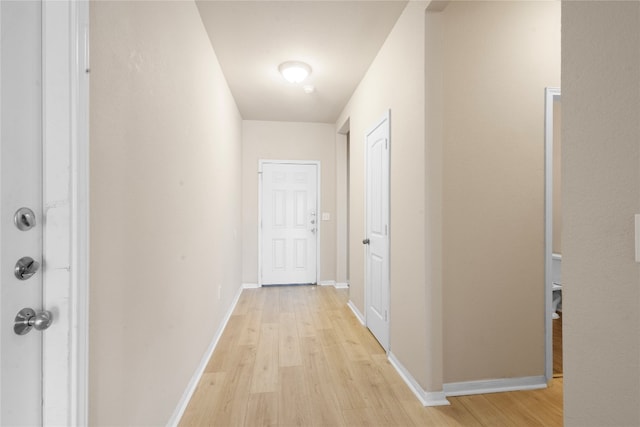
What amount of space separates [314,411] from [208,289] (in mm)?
1256

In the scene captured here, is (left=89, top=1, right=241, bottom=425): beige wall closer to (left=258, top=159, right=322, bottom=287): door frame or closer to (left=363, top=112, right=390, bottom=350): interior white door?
(left=363, top=112, right=390, bottom=350): interior white door

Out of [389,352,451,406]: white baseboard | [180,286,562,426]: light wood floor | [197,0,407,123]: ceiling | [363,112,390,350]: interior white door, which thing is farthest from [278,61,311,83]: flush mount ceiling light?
[389,352,451,406]: white baseboard

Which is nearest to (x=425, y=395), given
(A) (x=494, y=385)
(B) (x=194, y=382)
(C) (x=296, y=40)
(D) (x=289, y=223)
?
(A) (x=494, y=385)

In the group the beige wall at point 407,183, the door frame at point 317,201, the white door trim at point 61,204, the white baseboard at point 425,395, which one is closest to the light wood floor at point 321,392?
the white baseboard at point 425,395

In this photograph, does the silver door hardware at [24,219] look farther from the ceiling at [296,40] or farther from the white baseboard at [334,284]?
the white baseboard at [334,284]

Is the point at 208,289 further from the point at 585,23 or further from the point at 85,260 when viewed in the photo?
the point at 585,23

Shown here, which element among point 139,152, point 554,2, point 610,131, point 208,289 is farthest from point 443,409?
point 554,2

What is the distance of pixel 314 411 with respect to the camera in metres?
1.73

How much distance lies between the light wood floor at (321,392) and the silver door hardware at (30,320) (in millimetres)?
1199

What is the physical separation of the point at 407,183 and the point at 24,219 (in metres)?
1.93

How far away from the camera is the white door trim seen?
2.68 feet

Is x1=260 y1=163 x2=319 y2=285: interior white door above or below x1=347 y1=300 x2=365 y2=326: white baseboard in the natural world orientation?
above

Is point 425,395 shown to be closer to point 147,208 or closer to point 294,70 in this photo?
point 147,208

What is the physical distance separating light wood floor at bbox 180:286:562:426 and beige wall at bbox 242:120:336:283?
1.96 m
